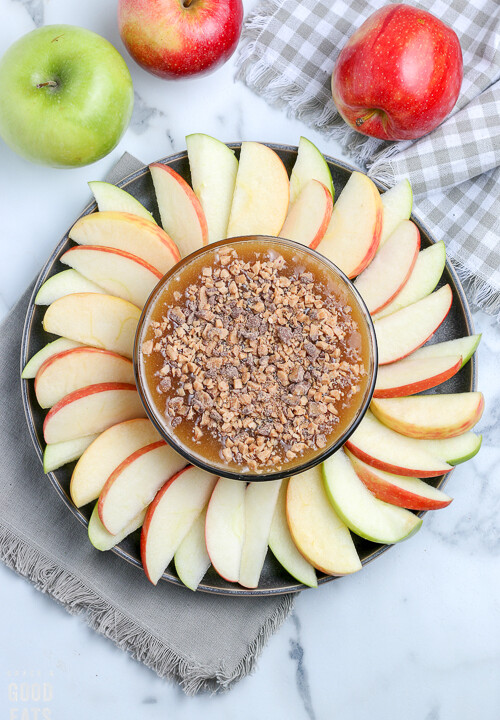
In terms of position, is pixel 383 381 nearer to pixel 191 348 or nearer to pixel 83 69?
pixel 191 348

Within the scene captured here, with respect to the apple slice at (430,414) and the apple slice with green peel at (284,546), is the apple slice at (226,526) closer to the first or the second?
the apple slice with green peel at (284,546)

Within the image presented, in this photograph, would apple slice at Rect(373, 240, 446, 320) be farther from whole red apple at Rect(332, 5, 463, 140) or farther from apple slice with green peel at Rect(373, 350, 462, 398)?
whole red apple at Rect(332, 5, 463, 140)

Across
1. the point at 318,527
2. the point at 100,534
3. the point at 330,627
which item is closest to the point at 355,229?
the point at 318,527

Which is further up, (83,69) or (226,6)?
(226,6)

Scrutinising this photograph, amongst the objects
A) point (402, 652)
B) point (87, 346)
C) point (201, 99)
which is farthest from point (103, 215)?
point (402, 652)

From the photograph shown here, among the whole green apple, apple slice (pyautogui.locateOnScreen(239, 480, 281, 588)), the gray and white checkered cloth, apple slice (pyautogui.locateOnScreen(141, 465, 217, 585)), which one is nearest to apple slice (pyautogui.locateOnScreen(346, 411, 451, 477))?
apple slice (pyautogui.locateOnScreen(239, 480, 281, 588))

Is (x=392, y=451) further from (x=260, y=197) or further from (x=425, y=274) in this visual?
(x=260, y=197)

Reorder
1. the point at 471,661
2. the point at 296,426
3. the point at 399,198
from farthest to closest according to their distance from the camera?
the point at 471,661 → the point at 399,198 → the point at 296,426
